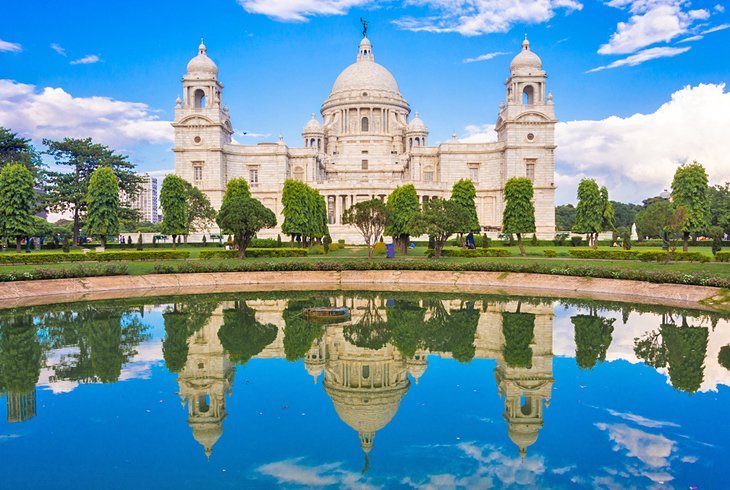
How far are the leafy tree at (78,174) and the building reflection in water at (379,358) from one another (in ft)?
134

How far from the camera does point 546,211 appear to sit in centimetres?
7631

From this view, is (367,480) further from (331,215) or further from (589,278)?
(331,215)

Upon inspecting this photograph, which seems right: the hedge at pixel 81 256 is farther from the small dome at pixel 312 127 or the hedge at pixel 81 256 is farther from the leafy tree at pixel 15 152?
the small dome at pixel 312 127

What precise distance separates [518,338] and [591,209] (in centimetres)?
4262

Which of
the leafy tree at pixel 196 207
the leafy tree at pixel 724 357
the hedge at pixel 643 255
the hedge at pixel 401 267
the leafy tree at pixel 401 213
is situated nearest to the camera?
the leafy tree at pixel 724 357

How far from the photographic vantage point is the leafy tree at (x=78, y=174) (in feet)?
200

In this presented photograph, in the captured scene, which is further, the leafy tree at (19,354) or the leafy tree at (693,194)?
the leafy tree at (693,194)

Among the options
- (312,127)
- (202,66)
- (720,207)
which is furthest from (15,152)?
(720,207)

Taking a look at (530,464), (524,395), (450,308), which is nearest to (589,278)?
(450,308)

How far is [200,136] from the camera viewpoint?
250 ft

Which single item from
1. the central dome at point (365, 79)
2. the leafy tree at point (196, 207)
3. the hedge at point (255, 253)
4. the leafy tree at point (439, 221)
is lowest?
the hedge at point (255, 253)

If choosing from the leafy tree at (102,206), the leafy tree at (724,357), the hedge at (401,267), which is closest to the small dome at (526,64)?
the hedge at (401,267)

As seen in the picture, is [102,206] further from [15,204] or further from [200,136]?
[200,136]

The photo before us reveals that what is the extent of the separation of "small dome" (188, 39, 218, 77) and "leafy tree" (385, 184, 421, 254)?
38.5m
